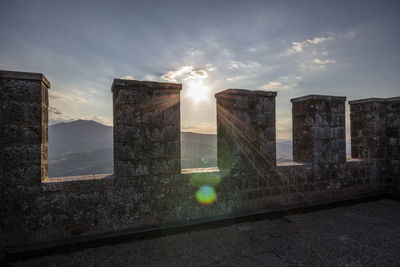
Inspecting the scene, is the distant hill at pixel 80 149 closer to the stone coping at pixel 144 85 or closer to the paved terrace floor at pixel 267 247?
the stone coping at pixel 144 85

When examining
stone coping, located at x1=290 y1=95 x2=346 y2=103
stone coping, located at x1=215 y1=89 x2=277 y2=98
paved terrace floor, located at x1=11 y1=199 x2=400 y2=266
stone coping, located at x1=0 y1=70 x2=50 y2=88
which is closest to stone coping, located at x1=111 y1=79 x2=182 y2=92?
stone coping, located at x1=215 y1=89 x2=277 y2=98

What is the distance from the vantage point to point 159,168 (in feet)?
11.7

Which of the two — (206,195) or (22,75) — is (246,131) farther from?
(22,75)

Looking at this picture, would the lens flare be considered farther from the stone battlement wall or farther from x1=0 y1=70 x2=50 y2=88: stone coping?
x1=0 y1=70 x2=50 y2=88: stone coping

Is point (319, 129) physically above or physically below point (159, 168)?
above

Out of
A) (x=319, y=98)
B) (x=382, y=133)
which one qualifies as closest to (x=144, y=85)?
(x=319, y=98)

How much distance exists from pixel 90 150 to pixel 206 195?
128164mm

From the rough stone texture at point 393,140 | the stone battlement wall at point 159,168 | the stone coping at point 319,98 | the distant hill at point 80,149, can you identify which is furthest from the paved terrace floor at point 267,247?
the distant hill at point 80,149

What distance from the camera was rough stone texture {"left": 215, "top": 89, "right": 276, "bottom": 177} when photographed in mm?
4067

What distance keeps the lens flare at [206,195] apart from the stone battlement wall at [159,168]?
0.06 ft

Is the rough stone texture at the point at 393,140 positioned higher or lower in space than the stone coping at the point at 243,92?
lower

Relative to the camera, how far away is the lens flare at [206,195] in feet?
A: 12.4

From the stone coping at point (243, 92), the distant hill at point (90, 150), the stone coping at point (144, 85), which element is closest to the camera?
the stone coping at point (144, 85)

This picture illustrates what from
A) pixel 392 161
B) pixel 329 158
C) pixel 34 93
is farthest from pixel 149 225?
pixel 392 161
